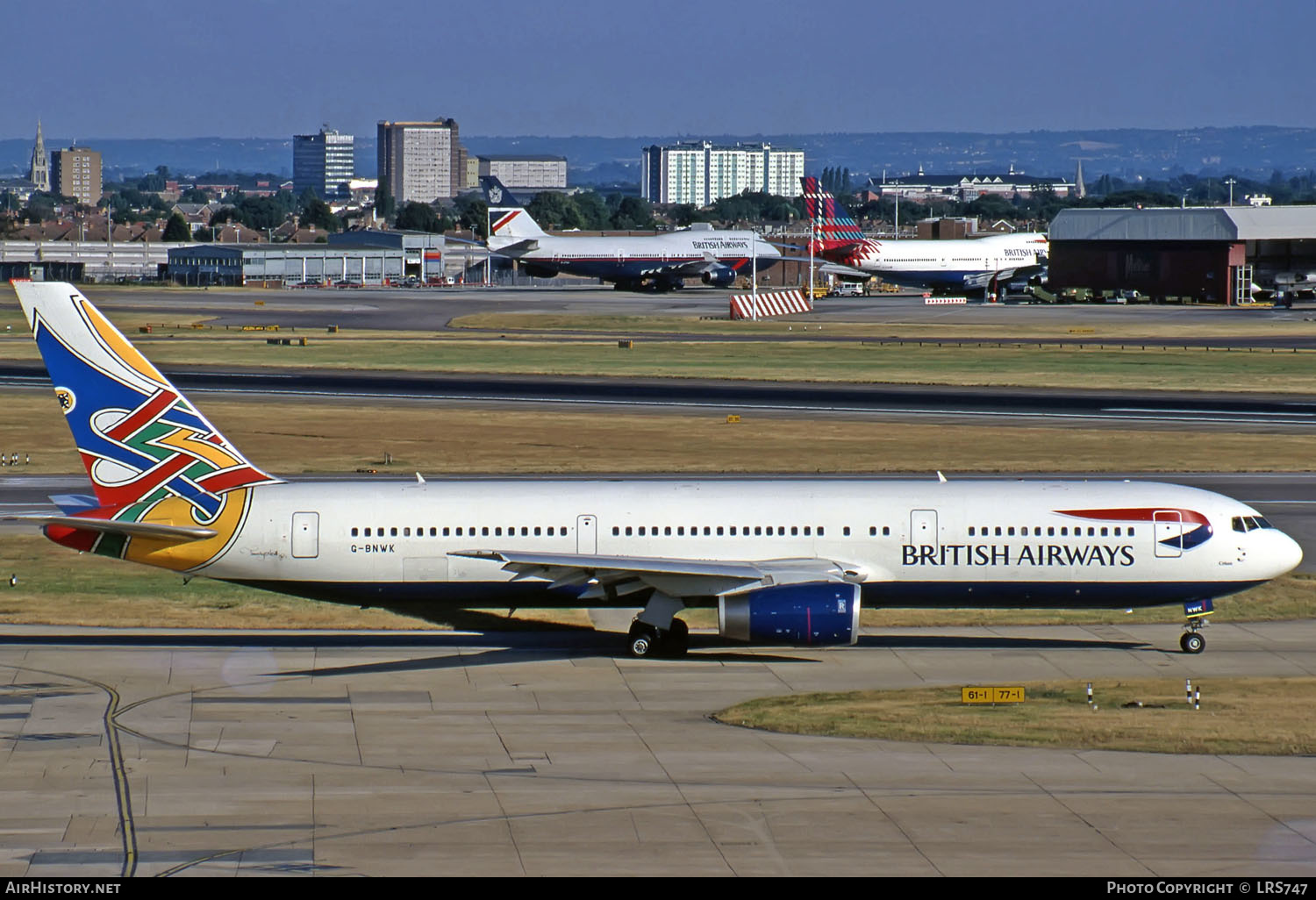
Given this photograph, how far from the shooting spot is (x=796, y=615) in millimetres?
34562

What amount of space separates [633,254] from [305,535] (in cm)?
15768

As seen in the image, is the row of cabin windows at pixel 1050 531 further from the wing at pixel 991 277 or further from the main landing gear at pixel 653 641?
the wing at pixel 991 277

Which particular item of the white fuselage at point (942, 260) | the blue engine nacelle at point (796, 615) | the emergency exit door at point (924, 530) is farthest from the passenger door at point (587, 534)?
the white fuselage at point (942, 260)

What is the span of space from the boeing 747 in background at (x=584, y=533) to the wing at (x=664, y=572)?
5.1 inches

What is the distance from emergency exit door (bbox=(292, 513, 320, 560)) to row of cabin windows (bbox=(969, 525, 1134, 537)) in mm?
14368

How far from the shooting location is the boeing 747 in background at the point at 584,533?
36656mm

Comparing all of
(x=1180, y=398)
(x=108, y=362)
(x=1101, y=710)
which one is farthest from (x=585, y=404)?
(x=1101, y=710)

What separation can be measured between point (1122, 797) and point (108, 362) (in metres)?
23.3

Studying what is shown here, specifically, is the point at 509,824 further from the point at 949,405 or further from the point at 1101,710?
the point at 949,405

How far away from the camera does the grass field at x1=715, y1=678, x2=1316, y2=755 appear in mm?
29438

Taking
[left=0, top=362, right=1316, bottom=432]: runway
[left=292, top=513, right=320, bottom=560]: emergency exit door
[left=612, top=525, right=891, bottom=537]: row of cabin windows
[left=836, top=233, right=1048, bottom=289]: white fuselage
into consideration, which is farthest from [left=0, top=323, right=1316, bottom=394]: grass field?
[left=292, top=513, right=320, bottom=560]: emergency exit door

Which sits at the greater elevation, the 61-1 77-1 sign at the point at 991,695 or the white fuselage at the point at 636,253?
the white fuselage at the point at 636,253

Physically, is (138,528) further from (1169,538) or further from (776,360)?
(776,360)

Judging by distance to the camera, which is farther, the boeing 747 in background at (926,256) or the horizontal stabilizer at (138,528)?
the boeing 747 in background at (926,256)
